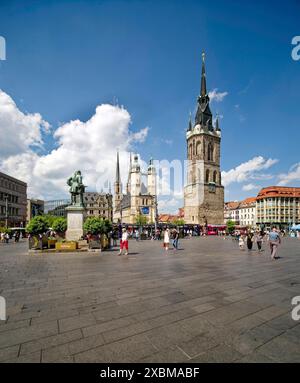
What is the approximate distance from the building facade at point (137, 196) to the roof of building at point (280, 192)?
160 ft

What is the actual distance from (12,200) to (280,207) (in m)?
92.1

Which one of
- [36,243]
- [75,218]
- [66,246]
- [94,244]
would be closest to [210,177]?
[75,218]

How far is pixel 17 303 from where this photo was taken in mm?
5246

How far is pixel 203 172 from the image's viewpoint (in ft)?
280

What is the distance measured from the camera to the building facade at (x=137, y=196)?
107 meters

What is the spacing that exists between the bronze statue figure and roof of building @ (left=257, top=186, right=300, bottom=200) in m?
83.8

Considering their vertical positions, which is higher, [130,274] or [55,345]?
[55,345]

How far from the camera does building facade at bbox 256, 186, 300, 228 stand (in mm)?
85331

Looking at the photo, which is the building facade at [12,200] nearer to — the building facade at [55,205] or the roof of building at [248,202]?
the building facade at [55,205]

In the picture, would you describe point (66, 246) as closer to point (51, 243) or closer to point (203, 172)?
point (51, 243)

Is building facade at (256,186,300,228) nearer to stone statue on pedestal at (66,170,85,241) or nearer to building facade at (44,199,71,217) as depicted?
stone statue on pedestal at (66,170,85,241)

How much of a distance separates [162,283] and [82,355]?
435cm
